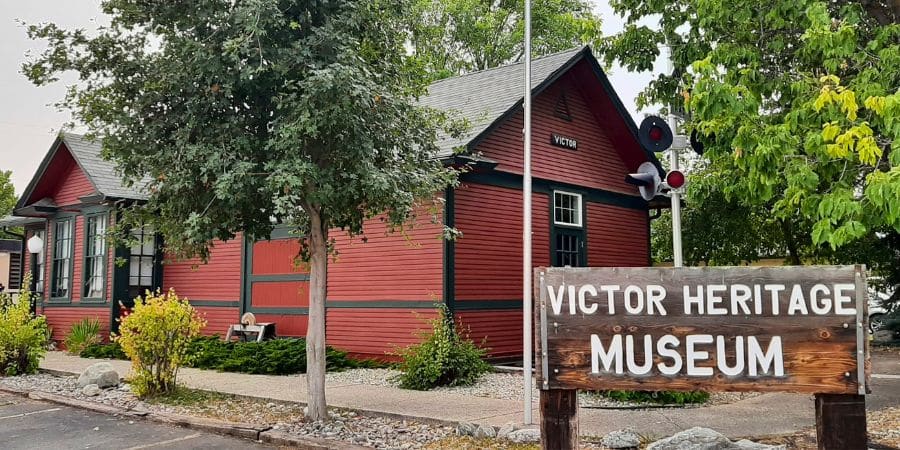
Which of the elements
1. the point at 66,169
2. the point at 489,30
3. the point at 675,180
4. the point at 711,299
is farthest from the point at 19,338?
the point at 489,30

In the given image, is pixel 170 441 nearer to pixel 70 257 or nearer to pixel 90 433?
pixel 90 433

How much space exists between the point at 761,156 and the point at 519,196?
6.46 metres

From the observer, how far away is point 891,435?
287 inches

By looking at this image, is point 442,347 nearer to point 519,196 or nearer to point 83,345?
point 519,196

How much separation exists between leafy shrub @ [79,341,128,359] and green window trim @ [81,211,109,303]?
68.7 inches

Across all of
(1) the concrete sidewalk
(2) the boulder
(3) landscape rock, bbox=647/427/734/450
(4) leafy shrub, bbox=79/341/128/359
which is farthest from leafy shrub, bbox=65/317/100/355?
(3) landscape rock, bbox=647/427/734/450

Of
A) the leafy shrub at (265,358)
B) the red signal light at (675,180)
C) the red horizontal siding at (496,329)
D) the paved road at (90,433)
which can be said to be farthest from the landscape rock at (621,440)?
the leafy shrub at (265,358)

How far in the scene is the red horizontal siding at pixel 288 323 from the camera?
15.1 meters

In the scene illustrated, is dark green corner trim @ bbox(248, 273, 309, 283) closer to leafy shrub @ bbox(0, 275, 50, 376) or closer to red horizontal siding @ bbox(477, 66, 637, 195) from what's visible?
leafy shrub @ bbox(0, 275, 50, 376)

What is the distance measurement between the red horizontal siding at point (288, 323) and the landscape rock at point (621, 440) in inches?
358

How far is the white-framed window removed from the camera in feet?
49.8

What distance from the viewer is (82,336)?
1678 centimetres

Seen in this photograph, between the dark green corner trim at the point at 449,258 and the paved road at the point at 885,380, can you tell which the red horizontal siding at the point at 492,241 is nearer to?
the dark green corner trim at the point at 449,258

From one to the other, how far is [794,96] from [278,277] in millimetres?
10346
